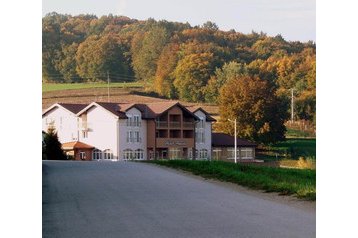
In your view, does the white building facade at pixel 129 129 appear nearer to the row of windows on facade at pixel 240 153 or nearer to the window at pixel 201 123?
the window at pixel 201 123

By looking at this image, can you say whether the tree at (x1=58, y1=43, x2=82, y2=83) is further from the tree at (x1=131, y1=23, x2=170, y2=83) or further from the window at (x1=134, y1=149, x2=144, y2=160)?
the window at (x1=134, y1=149, x2=144, y2=160)

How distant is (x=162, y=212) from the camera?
390 inches

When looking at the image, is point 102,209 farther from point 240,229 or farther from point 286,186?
point 286,186

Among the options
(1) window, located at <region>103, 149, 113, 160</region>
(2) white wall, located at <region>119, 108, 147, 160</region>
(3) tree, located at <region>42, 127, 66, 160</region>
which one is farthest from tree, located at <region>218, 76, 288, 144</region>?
(3) tree, located at <region>42, 127, 66, 160</region>

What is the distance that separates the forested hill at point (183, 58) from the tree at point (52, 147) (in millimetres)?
3789

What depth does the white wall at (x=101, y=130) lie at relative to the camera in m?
36.4

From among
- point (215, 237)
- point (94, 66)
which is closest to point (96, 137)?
point (94, 66)

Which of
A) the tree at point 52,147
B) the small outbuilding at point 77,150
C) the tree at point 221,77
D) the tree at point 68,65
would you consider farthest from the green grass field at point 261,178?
the small outbuilding at point 77,150

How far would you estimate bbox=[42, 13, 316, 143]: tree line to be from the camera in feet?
73.1

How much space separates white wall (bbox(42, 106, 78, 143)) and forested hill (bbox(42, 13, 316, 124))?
3.79 meters

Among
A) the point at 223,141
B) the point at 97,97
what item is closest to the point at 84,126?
the point at 97,97
